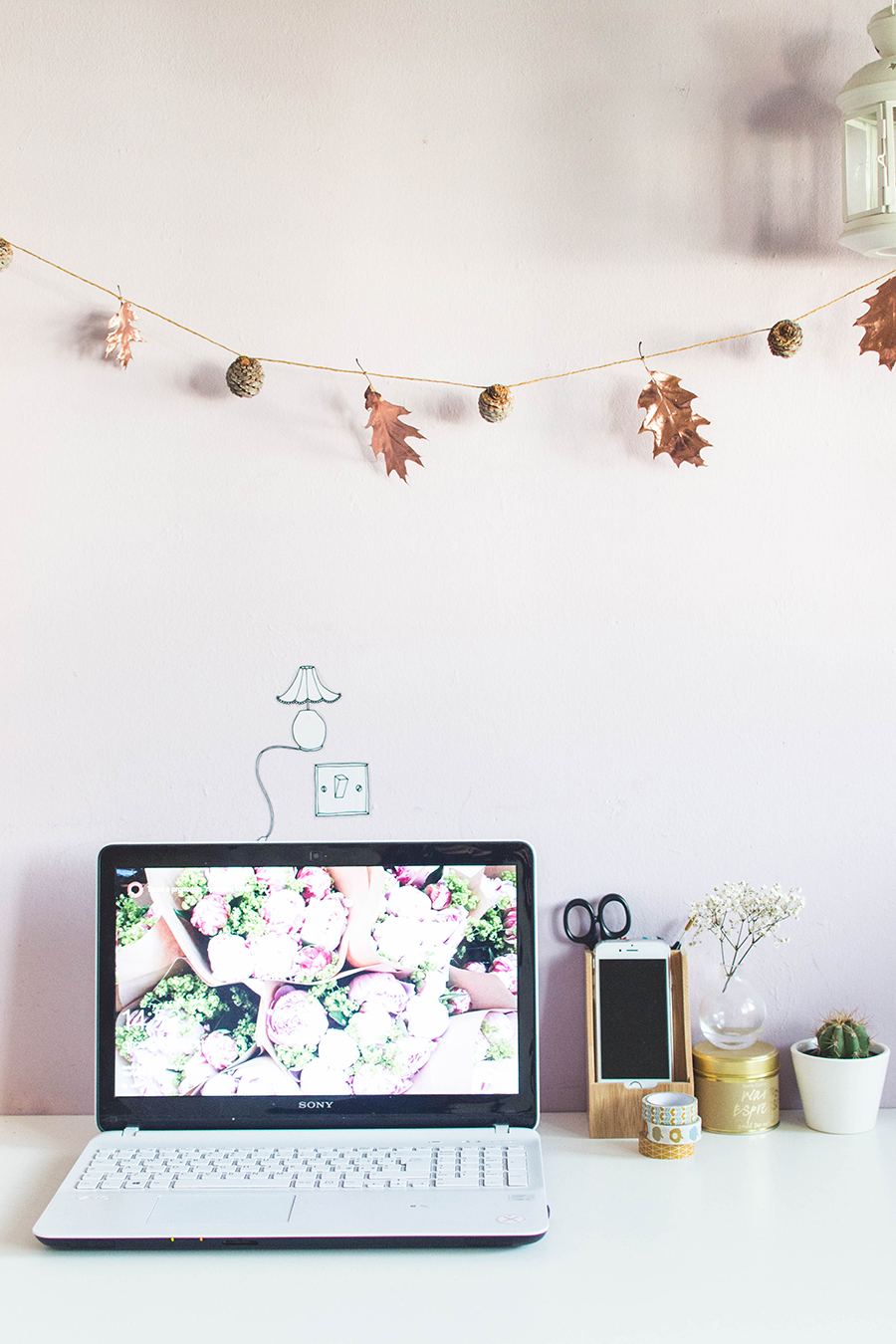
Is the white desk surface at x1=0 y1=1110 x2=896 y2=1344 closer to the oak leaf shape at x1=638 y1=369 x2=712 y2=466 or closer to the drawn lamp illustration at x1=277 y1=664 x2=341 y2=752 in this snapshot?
the drawn lamp illustration at x1=277 y1=664 x2=341 y2=752

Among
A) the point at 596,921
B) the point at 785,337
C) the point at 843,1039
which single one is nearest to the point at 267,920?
the point at 596,921

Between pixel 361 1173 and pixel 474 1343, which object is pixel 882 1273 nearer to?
pixel 474 1343

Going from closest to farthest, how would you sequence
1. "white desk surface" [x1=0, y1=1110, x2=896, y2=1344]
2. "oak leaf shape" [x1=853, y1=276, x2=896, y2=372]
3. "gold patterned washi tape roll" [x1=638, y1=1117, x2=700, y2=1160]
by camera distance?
"white desk surface" [x1=0, y1=1110, x2=896, y2=1344] < "gold patterned washi tape roll" [x1=638, y1=1117, x2=700, y2=1160] < "oak leaf shape" [x1=853, y1=276, x2=896, y2=372]

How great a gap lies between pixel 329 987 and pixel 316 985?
1 centimetres

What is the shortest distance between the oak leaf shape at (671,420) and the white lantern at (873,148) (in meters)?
0.24

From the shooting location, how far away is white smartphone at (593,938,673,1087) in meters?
1.23

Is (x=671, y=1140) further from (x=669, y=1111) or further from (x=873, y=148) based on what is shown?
(x=873, y=148)

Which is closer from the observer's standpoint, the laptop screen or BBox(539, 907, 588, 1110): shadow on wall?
the laptop screen

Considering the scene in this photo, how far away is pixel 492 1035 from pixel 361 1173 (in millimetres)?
195

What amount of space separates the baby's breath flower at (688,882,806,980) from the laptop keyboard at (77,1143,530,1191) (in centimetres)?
34

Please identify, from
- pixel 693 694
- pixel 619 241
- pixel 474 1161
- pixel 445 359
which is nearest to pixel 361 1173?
pixel 474 1161

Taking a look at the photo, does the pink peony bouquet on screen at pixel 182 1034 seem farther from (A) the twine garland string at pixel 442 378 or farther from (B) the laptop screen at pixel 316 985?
(A) the twine garland string at pixel 442 378

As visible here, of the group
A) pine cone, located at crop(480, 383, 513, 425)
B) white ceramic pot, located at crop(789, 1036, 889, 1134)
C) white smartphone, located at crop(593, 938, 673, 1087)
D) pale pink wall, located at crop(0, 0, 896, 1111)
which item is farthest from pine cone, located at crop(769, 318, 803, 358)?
white ceramic pot, located at crop(789, 1036, 889, 1134)

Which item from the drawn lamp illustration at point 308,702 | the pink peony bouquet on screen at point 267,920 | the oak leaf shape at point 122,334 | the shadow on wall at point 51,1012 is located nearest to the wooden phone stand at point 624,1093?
the pink peony bouquet on screen at point 267,920
